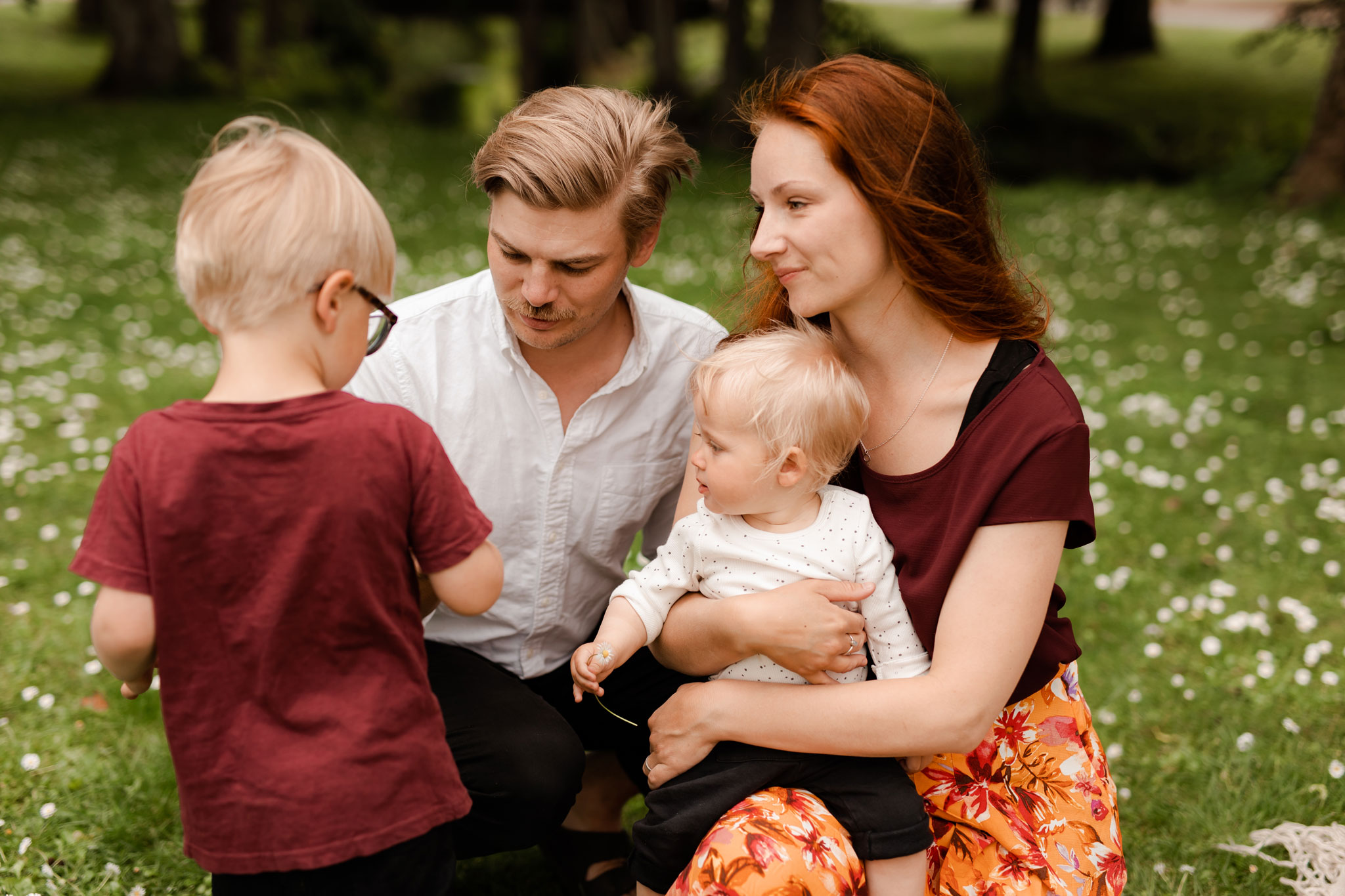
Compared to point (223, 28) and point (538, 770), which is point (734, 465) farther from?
point (223, 28)

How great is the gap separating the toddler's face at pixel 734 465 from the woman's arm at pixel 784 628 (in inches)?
7.9

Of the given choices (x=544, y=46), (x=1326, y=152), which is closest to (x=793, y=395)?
(x=1326, y=152)

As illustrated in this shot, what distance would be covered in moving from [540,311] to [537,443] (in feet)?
1.25

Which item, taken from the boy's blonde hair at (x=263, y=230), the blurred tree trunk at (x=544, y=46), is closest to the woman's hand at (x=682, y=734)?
the boy's blonde hair at (x=263, y=230)

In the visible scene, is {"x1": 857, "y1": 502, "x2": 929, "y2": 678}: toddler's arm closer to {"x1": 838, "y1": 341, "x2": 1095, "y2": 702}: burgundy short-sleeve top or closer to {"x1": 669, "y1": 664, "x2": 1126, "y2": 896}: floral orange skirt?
{"x1": 838, "y1": 341, "x2": 1095, "y2": 702}: burgundy short-sleeve top

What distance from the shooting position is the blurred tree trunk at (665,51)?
20672mm

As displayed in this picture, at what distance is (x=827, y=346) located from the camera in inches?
98.7

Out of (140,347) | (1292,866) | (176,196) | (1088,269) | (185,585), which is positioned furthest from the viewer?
(176,196)

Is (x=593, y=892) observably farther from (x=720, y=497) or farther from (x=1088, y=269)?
(x=1088, y=269)

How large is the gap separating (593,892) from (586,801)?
26 cm

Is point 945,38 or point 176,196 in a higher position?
point 176,196

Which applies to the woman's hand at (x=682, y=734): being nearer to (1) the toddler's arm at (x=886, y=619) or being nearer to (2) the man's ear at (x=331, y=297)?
(1) the toddler's arm at (x=886, y=619)

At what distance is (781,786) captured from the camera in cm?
235

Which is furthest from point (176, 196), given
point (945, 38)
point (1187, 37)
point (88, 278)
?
point (1187, 37)
